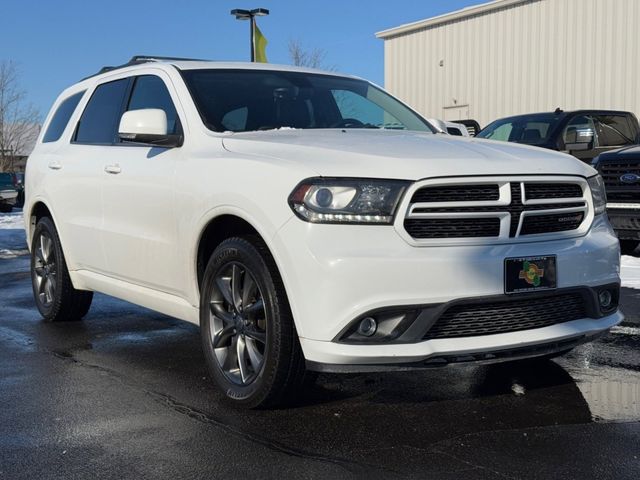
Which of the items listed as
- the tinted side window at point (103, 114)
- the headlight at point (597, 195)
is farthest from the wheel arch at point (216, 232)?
the headlight at point (597, 195)

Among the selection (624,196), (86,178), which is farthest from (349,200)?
(624,196)

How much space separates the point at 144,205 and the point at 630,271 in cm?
587

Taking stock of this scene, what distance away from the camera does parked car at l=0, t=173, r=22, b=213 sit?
27.2m

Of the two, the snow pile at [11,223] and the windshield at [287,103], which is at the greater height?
the windshield at [287,103]

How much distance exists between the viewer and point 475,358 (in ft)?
11.9

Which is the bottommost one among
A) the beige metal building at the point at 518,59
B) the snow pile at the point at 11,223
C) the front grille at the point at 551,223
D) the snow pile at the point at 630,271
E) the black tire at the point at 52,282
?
the snow pile at the point at 11,223

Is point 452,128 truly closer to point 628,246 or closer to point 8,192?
point 628,246

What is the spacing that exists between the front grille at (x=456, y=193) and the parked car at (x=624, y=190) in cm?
582

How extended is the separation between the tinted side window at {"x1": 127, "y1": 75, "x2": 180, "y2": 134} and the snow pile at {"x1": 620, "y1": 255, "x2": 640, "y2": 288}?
492cm

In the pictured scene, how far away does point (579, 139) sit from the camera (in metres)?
11.0

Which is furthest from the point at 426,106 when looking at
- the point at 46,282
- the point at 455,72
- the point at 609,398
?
the point at 609,398

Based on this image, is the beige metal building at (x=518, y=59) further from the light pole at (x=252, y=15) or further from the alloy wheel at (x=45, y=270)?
the alloy wheel at (x=45, y=270)

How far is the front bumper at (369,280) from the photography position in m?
3.42

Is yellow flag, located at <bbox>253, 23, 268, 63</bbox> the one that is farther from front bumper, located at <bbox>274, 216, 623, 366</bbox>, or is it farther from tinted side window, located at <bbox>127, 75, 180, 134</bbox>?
front bumper, located at <bbox>274, 216, 623, 366</bbox>
